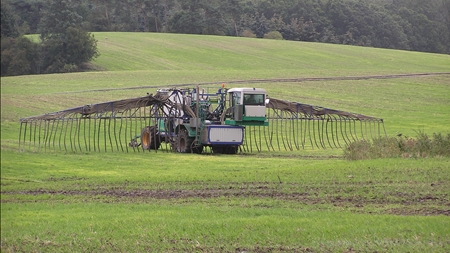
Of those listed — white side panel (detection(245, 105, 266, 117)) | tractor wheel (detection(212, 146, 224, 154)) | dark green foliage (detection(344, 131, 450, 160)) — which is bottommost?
tractor wheel (detection(212, 146, 224, 154))

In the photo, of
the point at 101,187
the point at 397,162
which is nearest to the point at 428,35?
the point at 397,162

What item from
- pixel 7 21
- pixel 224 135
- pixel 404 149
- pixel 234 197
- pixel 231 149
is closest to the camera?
pixel 7 21

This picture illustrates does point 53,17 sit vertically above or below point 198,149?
above

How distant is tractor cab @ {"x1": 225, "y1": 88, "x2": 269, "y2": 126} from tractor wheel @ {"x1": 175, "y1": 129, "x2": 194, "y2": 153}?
2239 millimetres

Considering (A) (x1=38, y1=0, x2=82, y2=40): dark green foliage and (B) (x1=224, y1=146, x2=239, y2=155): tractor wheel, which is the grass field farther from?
(A) (x1=38, y1=0, x2=82, y2=40): dark green foliage

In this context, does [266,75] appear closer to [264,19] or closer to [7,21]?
[264,19]

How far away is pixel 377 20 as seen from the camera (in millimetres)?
30297

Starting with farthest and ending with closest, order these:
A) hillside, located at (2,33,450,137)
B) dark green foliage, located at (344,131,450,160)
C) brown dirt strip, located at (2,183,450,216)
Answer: hillside, located at (2,33,450,137), dark green foliage, located at (344,131,450,160), brown dirt strip, located at (2,183,450,216)

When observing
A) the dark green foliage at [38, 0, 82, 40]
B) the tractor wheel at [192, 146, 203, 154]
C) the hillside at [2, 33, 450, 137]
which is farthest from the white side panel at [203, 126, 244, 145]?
the dark green foliage at [38, 0, 82, 40]

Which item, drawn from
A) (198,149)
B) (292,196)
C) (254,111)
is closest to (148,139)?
(198,149)

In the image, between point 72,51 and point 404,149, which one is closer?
point 404,149

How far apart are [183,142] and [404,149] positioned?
12.0 meters

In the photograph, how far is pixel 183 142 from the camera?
32.9 meters

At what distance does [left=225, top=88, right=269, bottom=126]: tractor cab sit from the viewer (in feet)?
102
